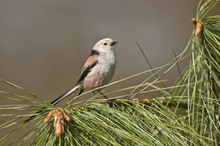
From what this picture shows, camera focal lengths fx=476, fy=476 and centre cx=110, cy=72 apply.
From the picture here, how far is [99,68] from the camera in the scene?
227 cm

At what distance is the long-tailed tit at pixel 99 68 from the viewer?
2.24m

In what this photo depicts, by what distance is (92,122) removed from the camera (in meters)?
0.95

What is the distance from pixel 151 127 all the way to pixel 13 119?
0.29m

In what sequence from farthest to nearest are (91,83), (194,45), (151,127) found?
(91,83)
(194,45)
(151,127)

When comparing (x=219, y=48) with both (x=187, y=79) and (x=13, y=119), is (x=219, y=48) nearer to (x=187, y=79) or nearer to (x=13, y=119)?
(x=187, y=79)

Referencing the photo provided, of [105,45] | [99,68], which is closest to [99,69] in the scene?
[99,68]

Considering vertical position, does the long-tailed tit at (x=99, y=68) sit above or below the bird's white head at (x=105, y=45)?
below

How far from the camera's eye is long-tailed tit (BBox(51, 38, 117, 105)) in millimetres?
2240

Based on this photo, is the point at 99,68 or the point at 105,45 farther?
the point at 105,45

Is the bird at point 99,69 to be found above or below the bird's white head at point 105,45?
below

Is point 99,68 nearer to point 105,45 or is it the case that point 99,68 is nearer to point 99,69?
point 99,69

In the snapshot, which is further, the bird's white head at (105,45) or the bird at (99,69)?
the bird's white head at (105,45)

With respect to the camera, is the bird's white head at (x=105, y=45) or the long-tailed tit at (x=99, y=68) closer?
the long-tailed tit at (x=99, y=68)

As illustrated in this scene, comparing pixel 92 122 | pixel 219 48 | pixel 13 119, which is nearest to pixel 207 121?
pixel 219 48
